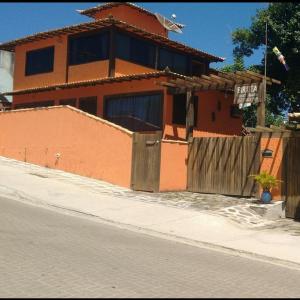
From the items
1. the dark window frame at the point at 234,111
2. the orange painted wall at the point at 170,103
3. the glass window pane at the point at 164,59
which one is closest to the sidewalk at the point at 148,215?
the orange painted wall at the point at 170,103

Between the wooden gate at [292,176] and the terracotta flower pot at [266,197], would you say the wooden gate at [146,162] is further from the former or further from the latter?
the wooden gate at [292,176]

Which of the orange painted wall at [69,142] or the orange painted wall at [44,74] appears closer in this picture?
the orange painted wall at [69,142]

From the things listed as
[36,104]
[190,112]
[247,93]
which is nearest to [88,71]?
[36,104]

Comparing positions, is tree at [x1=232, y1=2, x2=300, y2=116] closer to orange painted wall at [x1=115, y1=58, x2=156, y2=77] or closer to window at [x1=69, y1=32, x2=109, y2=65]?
orange painted wall at [x1=115, y1=58, x2=156, y2=77]

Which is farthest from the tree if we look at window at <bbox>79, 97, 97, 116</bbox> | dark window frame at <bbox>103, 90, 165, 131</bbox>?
window at <bbox>79, 97, 97, 116</bbox>

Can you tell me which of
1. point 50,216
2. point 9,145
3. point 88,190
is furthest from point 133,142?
point 9,145

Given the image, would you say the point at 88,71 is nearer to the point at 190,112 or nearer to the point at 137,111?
the point at 137,111

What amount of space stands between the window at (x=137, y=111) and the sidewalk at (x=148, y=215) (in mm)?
3933

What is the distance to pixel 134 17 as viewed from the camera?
91.8ft

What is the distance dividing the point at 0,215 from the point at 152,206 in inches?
177

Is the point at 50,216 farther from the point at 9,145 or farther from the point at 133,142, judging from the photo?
the point at 9,145

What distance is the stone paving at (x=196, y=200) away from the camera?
44.5 feet

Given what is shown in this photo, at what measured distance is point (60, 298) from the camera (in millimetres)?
5816

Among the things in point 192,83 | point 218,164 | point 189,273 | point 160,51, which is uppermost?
point 160,51
